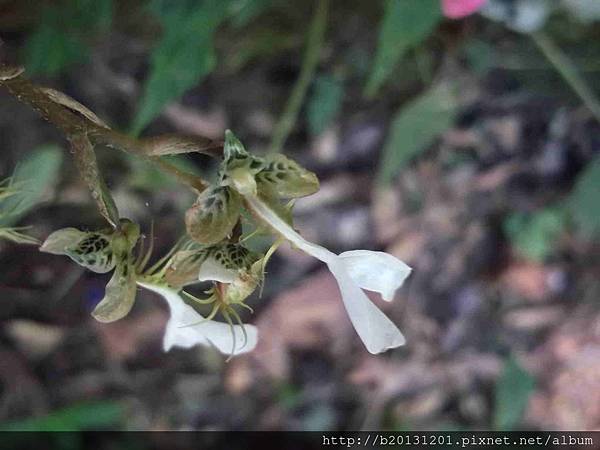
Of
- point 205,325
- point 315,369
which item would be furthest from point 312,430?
point 205,325

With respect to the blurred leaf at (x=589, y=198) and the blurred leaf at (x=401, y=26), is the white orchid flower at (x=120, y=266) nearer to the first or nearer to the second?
the blurred leaf at (x=401, y=26)

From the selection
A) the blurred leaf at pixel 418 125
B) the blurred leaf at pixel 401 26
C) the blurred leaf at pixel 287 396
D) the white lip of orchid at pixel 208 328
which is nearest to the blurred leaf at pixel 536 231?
the blurred leaf at pixel 418 125

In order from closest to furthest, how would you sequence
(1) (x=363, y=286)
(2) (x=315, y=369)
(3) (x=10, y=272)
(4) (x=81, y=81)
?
(1) (x=363, y=286)
(3) (x=10, y=272)
(4) (x=81, y=81)
(2) (x=315, y=369)

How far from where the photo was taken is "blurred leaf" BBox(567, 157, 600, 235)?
0.75 meters

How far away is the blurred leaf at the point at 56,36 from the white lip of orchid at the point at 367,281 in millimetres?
424

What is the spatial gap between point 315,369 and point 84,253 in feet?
2.10

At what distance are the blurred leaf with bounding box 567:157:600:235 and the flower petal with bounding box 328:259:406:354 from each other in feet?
1.82

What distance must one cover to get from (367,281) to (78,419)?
0.58 m

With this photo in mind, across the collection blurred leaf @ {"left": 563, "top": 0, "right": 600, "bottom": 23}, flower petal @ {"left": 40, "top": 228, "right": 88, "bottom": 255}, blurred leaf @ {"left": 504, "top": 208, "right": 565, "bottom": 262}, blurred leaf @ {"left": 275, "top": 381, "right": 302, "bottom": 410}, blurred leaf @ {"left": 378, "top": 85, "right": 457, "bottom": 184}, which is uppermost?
flower petal @ {"left": 40, "top": 228, "right": 88, "bottom": 255}

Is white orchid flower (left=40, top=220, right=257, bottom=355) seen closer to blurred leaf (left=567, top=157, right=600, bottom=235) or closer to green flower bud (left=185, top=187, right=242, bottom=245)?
green flower bud (left=185, top=187, right=242, bottom=245)

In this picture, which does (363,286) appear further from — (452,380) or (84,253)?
(452,380)

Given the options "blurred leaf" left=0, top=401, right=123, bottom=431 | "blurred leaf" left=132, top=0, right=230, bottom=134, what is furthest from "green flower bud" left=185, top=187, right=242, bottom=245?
"blurred leaf" left=0, top=401, right=123, bottom=431

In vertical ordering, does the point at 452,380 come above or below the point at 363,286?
below

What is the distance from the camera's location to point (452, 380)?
3.00 feet
